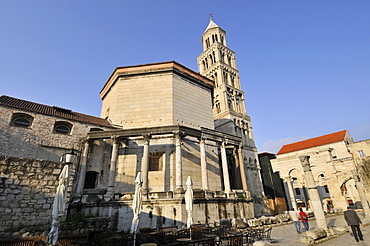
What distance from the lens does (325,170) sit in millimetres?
30828

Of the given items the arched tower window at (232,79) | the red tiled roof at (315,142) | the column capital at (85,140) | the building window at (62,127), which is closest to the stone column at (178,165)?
the column capital at (85,140)

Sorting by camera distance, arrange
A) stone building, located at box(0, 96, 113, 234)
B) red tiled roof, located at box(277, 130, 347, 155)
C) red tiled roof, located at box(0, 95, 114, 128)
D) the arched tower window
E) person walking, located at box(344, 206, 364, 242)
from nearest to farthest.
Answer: person walking, located at box(344, 206, 364, 242), stone building, located at box(0, 96, 113, 234), red tiled roof, located at box(0, 95, 114, 128), the arched tower window, red tiled roof, located at box(277, 130, 347, 155)

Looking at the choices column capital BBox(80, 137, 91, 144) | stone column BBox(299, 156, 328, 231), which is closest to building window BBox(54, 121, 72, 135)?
column capital BBox(80, 137, 91, 144)

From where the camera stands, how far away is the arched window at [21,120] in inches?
592

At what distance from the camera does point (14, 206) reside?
31.9 feet

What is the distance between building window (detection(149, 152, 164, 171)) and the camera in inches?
712

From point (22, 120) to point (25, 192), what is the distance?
8.00m

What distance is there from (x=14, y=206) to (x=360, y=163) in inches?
1279

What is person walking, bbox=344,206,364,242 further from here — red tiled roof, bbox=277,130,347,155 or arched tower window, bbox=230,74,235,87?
red tiled roof, bbox=277,130,347,155

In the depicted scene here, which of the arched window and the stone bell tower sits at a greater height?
the stone bell tower

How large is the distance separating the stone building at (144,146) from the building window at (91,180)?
8cm

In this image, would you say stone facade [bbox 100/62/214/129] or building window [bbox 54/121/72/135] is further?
stone facade [bbox 100/62/214/129]

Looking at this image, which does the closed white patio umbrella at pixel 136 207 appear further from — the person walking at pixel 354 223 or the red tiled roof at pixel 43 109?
the red tiled roof at pixel 43 109

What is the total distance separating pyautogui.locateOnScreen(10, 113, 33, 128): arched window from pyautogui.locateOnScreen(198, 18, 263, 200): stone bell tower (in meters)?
26.8
